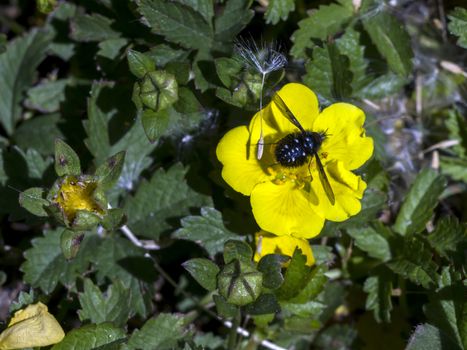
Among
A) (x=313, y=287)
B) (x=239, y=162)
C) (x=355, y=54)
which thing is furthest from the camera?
(x=355, y=54)

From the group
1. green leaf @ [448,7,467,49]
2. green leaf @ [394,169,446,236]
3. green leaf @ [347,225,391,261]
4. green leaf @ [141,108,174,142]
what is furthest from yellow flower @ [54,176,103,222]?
green leaf @ [448,7,467,49]

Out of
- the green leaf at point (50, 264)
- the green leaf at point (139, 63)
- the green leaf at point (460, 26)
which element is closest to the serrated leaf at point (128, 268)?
the green leaf at point (50, 264)

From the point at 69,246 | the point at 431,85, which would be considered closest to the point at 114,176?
the point at 69,246

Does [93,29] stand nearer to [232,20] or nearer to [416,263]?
[232,20]

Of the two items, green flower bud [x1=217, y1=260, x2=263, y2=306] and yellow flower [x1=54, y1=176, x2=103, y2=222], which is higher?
yellow flower [x1=54, y1=176, x2=103, y2=222]

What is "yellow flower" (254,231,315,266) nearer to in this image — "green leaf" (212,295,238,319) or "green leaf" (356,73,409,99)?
"green leaf" (212,295,238,319)

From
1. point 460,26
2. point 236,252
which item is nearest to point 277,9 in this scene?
point 460,26

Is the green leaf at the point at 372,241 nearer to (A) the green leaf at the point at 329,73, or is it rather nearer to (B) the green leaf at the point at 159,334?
(A) the green leaf at the point at 329,73

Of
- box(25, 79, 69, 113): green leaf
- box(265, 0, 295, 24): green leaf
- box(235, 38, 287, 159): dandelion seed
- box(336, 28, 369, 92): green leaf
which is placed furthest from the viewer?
box(25, 79, 69, 113): green leaf
